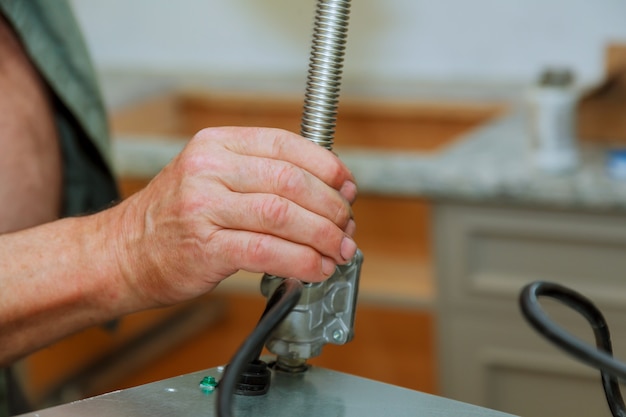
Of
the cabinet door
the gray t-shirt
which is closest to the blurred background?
the cabinet door

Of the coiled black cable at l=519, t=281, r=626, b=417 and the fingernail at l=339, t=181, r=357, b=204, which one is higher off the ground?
the fingernail at l=339, t=181, r=357, b=204

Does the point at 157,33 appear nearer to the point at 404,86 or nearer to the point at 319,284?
the point at 404,86

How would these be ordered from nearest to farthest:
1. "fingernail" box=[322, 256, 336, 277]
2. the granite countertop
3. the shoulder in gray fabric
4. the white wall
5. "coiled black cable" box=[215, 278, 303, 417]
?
"coiled black cable" box=[215, 278, 303, 417] < "fingernail" box=[322, 256, 336, 277] < the shoulder in gray fabric < the granite countertop < the white wall

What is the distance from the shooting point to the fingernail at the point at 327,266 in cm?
55

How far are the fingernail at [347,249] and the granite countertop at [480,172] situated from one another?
0.67m

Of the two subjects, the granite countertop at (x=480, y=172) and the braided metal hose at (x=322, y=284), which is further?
the granite countertop at (x=480, y=172)

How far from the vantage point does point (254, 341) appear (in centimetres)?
46

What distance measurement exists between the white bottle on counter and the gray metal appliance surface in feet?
2.46

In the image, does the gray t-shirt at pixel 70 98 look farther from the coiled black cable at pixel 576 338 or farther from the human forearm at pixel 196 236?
the coiled black cable at pixel 576 338

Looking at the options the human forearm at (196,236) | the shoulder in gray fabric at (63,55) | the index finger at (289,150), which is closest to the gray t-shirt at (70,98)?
the shoulder in gray fabric at (63,55)

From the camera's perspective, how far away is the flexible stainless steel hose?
0.54 metres

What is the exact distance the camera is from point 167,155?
137cm

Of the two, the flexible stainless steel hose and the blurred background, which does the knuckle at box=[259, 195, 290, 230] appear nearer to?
the flexible stainless steel hose

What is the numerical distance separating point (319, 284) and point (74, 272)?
0.65 feet
